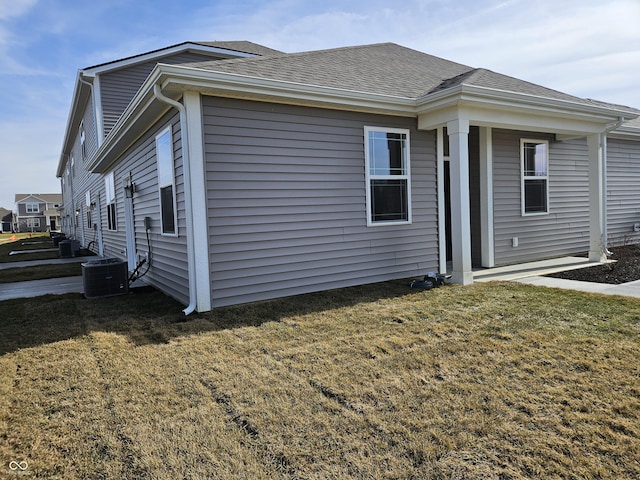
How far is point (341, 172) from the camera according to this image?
592 cm

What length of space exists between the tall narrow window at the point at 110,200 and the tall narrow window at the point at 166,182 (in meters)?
4.97

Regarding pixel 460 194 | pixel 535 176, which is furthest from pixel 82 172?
pixel 535 176

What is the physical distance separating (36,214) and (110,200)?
193ft

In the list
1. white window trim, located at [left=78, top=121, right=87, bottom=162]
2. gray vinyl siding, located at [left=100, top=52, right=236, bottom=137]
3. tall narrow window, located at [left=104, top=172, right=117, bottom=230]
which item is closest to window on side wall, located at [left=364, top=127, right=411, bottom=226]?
tall narrow window, located at [left=104, top=172, right=117, bottom=230]

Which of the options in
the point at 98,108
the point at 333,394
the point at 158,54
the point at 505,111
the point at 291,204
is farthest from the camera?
the point at 158,54

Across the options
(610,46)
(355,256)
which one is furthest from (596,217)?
(355,256)

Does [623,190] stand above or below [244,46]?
below

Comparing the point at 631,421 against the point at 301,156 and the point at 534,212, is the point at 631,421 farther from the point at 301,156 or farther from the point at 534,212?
the point at 534,212

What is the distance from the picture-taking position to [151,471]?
1.96 meters

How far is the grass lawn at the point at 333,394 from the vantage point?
1985mm
